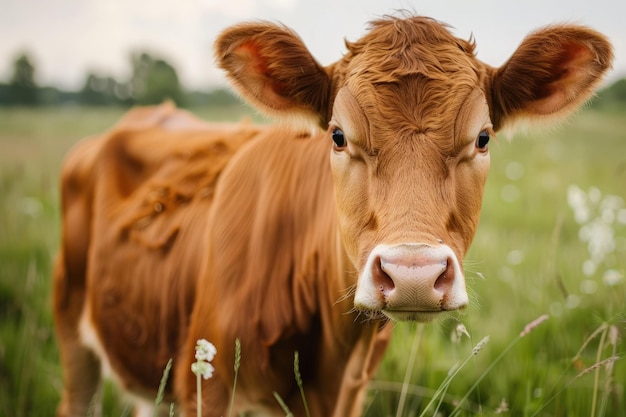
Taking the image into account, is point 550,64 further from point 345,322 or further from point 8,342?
point 8,342

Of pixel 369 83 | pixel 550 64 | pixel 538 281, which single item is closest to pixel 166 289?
pixel 369 83

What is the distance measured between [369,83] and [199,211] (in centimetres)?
147

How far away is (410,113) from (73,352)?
3147mm

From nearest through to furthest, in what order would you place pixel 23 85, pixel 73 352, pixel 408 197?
pixel 408 197
pixel 73 352
pixel 23 85

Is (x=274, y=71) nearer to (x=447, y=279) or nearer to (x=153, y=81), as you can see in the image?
(x=447, y=279)

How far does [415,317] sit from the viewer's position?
189cm

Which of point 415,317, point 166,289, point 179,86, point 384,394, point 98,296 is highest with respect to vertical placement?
point 415,317

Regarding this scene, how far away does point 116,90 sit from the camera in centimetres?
1628

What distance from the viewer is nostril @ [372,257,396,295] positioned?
5.98ft

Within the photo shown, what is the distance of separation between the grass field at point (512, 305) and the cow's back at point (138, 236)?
16.4 inches

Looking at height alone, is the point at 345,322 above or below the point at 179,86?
above

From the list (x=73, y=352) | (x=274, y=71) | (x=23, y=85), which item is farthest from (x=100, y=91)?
(x=274, y=71)

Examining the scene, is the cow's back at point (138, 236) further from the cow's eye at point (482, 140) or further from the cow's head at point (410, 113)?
the cow's eye at point (482, 140)

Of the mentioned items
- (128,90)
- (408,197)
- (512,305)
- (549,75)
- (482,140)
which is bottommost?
(128,90)
